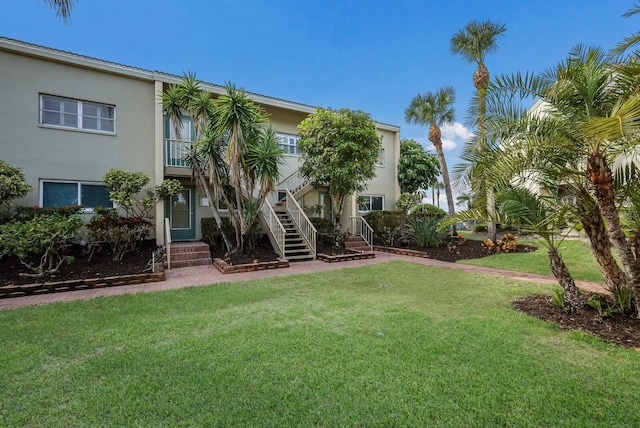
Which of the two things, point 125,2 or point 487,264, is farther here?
point 487,264

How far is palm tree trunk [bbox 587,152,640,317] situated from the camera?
13.9 feet

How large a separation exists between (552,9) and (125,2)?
1350 centimetres

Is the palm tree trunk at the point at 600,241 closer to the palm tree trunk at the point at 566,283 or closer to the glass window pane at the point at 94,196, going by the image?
the palm tree trunk at the point at 566,283

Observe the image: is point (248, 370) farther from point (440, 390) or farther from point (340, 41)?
point (340, 41)

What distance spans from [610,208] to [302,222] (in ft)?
30.6

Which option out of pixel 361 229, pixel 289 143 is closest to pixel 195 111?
pixel 289 143

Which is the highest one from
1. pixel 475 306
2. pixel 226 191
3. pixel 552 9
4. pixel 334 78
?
pixel 334 78

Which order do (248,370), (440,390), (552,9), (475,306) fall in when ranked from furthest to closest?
(552,9)
(475,306)
(248,370)
(440,390)

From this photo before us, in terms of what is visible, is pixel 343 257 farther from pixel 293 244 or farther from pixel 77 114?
pixel 77 114

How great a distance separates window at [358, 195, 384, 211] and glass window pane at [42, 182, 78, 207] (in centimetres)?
1241

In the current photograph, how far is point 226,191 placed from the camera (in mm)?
10805

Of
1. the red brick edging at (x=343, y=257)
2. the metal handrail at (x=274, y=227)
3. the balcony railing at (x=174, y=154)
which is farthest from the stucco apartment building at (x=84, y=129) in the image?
the red brick edging at (x=343, y=257)

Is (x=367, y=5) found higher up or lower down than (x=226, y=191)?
higher up

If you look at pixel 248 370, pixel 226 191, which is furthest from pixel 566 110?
pixel 226 191
